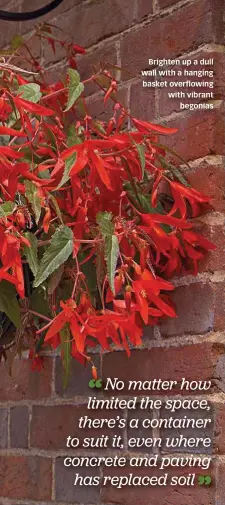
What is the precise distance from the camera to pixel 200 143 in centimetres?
141

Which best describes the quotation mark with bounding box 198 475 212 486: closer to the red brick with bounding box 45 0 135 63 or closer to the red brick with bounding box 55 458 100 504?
the red brick with bounding box 55 458 100 504

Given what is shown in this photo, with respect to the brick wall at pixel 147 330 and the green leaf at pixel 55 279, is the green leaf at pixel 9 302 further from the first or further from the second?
the brick wall at pixel 147 330

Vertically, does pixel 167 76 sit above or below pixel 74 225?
above

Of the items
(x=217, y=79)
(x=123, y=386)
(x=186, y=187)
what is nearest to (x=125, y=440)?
(x=123, y=386)

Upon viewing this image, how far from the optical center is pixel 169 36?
1495mm

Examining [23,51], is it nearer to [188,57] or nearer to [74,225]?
[188,57]

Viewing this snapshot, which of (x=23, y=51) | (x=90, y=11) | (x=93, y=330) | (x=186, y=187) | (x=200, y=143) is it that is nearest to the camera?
(x=93, y=330)

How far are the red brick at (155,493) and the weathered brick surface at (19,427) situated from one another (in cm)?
25

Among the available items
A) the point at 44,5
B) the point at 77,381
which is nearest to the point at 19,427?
the point at 77,381

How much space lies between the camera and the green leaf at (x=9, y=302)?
1.12 metres

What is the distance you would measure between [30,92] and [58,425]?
70 cm

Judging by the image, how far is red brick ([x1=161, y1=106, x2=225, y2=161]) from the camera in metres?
1.40

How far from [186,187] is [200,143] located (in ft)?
0.52

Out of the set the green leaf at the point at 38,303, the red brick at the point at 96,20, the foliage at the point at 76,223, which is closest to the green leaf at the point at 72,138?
the foliage at the point at 76,223
